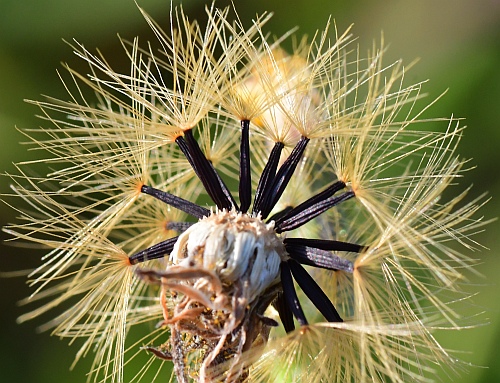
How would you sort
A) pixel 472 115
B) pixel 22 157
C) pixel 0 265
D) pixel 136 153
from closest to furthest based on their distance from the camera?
pixel 136 153
pixel 472 115
pixel 22 157
pixel 0 265

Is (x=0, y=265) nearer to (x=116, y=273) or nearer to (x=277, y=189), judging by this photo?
(x=116, y=273)

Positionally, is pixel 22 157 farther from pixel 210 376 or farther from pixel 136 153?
pixel 210 376

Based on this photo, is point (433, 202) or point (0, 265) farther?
point (0, 265)

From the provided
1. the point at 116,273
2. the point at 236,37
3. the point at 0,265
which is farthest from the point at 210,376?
the point at 0,265

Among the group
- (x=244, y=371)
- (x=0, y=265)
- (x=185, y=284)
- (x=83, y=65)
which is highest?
(x=83, y=65)

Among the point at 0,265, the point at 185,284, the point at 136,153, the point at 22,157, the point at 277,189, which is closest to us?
the point at 185,284

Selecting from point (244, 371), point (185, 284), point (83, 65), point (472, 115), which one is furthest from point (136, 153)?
point (83, 65)

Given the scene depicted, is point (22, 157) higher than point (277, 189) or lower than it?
higher
